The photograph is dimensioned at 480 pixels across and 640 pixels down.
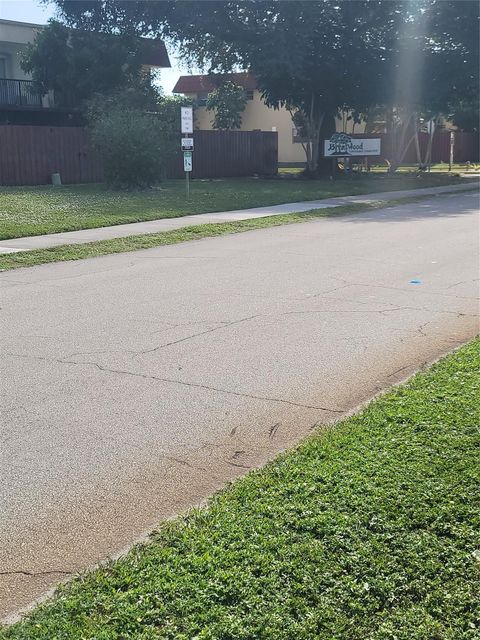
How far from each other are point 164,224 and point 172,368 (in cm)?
1154

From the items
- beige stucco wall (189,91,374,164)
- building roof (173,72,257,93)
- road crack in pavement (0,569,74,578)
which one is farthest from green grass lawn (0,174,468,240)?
building roof (173,72,257,93)

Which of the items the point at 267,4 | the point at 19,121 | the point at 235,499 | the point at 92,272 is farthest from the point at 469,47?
the point at 235,499

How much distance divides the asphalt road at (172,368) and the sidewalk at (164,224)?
7.33 feet

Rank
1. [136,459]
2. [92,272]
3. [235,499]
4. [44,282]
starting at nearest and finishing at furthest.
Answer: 1. [235,499]
2. [136,459]
3. [44,282]
4. [92,272]

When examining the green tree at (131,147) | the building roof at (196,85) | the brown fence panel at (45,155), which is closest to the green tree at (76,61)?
the brown fence panel at (45,155)

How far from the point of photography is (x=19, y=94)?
122ft

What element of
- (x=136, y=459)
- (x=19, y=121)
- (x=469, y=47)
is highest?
(x=469, y=47)

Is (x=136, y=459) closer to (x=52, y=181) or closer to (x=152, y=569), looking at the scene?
(x=152, y=569)

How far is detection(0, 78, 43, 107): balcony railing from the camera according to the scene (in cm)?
3656

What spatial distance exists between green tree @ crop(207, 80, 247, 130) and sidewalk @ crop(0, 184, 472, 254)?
1080 inches

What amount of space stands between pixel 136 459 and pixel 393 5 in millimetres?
33767

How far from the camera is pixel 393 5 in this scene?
34.7m

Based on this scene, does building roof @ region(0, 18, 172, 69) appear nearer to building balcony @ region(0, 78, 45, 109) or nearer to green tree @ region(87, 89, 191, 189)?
building balcony @ region(0, 78, 45, 109)

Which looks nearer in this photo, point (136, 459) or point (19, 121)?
point (136, 459)
